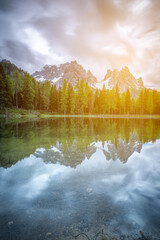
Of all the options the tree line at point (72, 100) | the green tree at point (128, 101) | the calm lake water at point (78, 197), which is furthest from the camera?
the green tree at point (128, 101)

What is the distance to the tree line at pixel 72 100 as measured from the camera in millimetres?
53562

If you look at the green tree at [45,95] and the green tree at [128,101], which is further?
the green tree at [128,101]

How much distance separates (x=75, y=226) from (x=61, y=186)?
4.65ft

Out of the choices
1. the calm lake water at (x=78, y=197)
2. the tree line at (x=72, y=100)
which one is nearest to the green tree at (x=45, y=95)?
the tree line at (x=72, y=100)

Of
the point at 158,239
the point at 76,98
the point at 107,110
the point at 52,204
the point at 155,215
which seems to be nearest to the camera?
the point at 158,239

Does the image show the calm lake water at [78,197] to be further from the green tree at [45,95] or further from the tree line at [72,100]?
the green tree at [45,95]

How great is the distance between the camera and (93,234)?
224 centimetres

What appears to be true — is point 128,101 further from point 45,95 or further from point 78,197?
point 78,197

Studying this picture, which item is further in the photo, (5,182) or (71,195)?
(5,182)

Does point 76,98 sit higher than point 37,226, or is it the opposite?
point 76,98

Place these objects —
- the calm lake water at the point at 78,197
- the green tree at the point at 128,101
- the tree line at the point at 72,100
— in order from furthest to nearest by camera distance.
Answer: the green tree at the point at 128,101, the tree line at the point at 72,100, the calm lake water at the point at 78,197

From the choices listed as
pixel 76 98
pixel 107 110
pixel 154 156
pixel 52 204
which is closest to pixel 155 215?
pixel 52 204

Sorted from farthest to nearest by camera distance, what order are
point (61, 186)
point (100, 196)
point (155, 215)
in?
point (61, 186) → point (100, 196) → point (155, 215)

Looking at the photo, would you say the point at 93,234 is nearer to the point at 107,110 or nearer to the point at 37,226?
the point at 37,226
